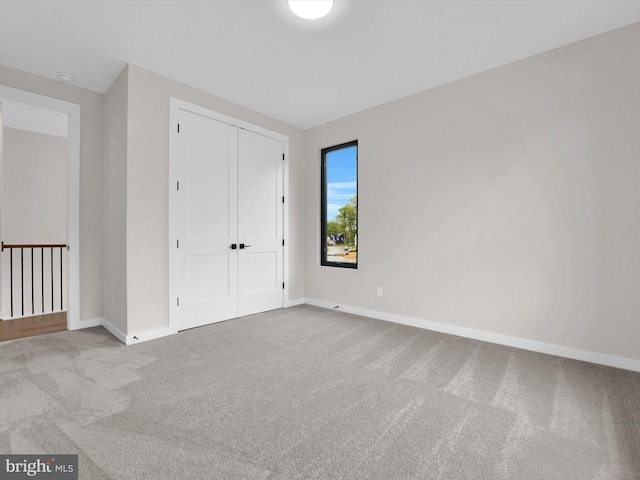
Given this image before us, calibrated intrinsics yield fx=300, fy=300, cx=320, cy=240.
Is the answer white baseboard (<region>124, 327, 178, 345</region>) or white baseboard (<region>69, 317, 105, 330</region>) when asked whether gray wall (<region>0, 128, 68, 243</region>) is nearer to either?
white baseboard (<region>69, 317, 105, 330</region>)

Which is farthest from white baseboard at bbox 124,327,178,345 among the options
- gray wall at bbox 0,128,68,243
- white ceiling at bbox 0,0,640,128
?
gray wall at bbox 0,128,68,243

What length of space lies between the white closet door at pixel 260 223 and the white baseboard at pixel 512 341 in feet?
3.97

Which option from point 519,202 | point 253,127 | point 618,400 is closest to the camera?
point 618,400

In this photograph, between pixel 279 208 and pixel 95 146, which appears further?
pixel 279 208

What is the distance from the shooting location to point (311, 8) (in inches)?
85.3

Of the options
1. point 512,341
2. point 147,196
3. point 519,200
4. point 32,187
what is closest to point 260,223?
point 147,196

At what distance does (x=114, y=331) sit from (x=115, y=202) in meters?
1.36

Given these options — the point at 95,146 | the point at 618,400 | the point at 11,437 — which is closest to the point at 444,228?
the point at 618,400

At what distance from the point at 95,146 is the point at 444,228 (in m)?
4.09

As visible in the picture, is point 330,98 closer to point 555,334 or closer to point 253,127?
point 253,127

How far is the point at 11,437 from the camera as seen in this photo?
1.52m

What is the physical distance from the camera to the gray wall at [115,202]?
2.95m

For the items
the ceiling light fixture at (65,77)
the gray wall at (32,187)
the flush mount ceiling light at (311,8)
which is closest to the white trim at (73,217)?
the ceiling light fixture at (65,77)

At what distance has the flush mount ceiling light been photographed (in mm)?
2123
